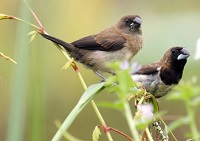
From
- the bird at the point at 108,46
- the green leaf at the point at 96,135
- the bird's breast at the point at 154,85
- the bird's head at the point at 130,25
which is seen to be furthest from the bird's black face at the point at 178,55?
the green leaf at the point at 96,135

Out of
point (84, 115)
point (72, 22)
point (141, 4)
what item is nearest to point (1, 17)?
point (84, 115)

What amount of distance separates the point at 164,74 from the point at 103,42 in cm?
35

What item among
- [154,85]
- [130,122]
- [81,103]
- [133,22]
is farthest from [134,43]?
[130,122]

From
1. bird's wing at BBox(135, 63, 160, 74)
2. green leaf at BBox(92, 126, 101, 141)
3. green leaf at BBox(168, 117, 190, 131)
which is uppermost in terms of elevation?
green leaf at BBox(168, 117, 190, 131)

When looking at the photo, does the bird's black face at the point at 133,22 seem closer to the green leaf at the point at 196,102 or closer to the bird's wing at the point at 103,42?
the bird's wing at the point at 103,42

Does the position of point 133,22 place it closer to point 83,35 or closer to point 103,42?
point 103,42

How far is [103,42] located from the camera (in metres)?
3.81

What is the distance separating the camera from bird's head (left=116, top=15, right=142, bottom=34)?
4102 millimetres

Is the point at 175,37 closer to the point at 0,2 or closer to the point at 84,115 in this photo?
the point at 84,115

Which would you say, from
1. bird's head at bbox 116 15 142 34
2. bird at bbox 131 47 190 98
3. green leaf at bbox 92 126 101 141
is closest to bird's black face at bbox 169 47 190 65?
bird at bbox 131 47 190 98

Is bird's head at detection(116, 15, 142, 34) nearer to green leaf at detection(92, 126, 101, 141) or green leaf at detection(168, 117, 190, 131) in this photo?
green leaf at detection(92, 126, 101, 141)

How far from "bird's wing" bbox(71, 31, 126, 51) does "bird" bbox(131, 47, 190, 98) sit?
0.66 feet

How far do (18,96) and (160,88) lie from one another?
5.70 ft

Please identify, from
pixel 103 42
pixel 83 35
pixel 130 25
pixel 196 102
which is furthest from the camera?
pixel 83 35
